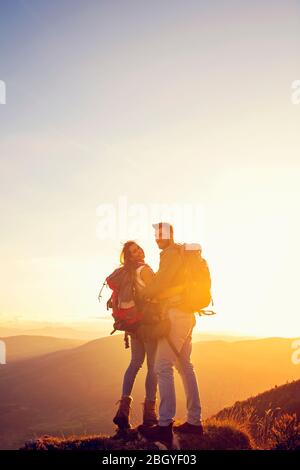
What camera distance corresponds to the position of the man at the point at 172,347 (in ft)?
20.7

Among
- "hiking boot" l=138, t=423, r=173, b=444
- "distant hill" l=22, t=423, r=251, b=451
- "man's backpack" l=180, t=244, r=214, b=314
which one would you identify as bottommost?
"distant hill" l=22, t=423, r=251, b=451

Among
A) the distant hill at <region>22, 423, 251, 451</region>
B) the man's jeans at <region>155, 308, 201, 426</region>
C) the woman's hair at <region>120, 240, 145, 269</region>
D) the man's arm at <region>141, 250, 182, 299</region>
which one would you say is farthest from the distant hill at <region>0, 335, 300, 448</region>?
the man's arm at <region>141, 250, 182, 299</region>

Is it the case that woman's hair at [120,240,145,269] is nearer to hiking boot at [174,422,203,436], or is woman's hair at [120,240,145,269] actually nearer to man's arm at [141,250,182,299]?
man's arm at [141,250,182,299]

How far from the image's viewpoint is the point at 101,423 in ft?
237

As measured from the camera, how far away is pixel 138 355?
7.45m

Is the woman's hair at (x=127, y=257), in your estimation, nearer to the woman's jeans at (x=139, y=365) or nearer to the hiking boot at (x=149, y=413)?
the woman's jeans at (x=139, y=365)

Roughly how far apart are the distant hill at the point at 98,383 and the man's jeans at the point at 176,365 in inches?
2110

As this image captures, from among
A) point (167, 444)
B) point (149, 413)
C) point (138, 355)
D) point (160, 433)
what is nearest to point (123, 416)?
point (149, 413)

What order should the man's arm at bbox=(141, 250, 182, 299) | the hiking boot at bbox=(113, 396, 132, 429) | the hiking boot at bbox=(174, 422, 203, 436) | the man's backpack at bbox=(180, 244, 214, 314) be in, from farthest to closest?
the hiking boot at bbox=(113, 396, 132, 429) < the hiking boot at bbox=(174, 422, 203, 436) < the man's backpack at bbox=(180, 244, 214, 314) < the man's arm at bbox=(141, 250, 182, 299)

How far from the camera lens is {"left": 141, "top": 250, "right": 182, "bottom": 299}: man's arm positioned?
6410 millimetres

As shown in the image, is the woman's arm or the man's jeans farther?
the woman's arm

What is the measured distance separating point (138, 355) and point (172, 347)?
116cm

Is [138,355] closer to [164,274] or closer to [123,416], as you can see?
[123,416]

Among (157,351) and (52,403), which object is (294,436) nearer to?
(157,351)
